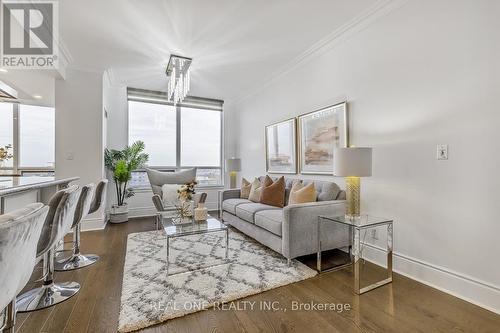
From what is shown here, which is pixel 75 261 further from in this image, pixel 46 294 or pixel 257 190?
pixel 257 190

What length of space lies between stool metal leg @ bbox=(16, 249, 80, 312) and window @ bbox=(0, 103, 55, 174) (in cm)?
414

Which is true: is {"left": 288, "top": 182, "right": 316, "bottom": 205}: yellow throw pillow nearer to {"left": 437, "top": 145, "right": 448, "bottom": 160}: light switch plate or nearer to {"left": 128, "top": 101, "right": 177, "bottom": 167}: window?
{"left": 437, "top": 145, "right": 448, "bottom": 160}: light switch plate

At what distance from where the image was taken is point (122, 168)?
4305 millimetres

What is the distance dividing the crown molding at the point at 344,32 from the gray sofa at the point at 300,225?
181 cm

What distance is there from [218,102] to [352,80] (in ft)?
12.2

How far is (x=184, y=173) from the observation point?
470 cm

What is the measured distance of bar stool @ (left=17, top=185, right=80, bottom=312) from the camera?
5.17 ft

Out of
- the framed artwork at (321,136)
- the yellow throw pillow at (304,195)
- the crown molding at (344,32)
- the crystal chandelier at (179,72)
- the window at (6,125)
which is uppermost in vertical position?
the crown molding at (344,32)

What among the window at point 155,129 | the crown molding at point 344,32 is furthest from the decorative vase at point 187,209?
the window at point 155,129

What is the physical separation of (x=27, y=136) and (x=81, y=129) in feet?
8.56

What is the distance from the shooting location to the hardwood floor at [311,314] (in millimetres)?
1566

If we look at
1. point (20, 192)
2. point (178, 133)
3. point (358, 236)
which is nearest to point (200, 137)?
point (178, 133)

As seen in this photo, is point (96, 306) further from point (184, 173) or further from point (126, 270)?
point (184, 173)

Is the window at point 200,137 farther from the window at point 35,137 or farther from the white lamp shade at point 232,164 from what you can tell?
the window at point 35,137
